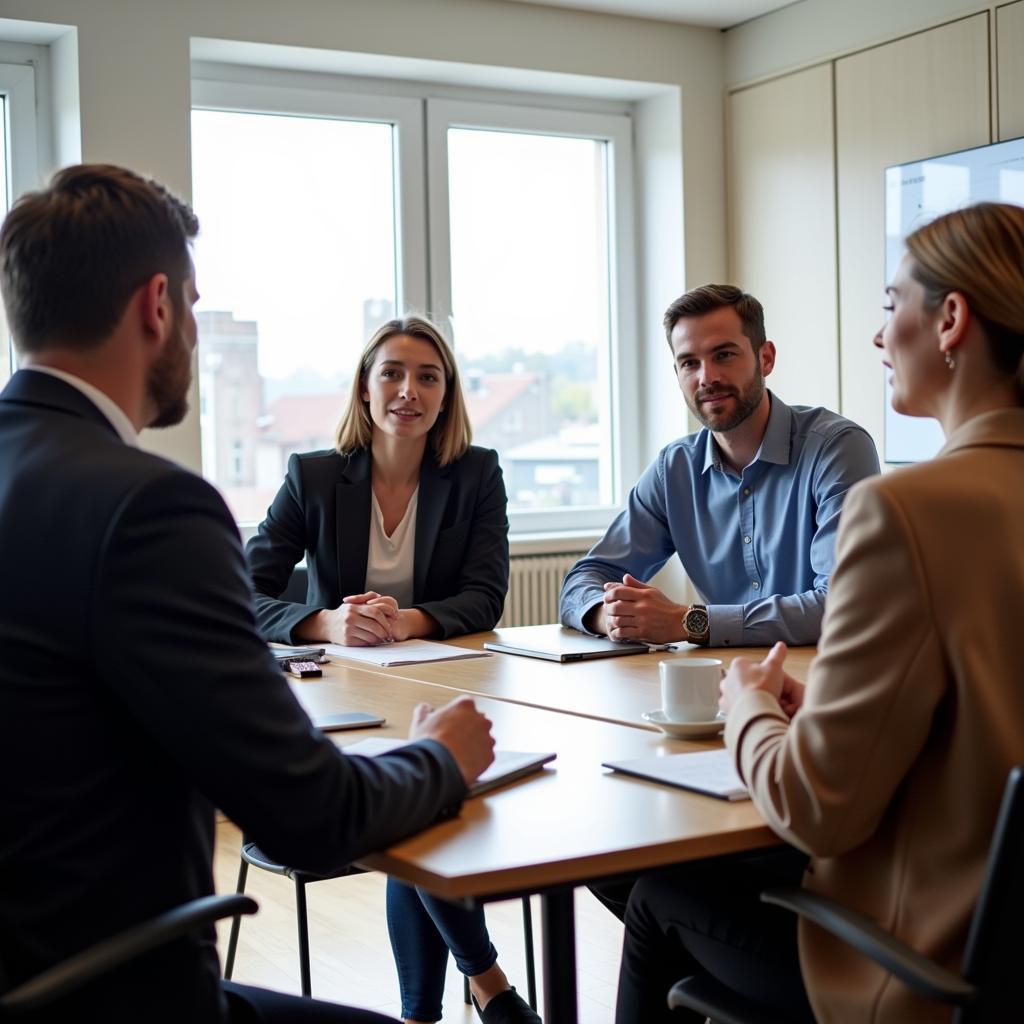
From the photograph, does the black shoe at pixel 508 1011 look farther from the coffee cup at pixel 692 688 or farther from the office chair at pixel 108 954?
the office chair at pixel 108 954

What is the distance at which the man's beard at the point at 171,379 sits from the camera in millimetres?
1387

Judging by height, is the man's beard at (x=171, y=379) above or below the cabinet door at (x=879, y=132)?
below

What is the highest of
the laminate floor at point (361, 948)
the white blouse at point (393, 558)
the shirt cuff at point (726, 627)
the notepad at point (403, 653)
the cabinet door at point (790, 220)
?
the cabinet door at point (790, 220)

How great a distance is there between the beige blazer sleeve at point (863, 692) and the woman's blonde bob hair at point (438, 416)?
1.93 metres

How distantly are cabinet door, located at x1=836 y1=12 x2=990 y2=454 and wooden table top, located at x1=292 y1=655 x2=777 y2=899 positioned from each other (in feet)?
11.2

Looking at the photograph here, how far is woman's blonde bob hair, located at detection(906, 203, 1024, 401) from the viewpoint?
1373mm

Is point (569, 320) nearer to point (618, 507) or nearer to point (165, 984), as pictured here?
point (618, 507)

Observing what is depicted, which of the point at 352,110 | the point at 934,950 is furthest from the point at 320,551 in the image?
the point at 352,110

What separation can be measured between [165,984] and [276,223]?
4062 mm

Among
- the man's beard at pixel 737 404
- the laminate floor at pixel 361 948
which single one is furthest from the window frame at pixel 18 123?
the man's beard at pixel 737 404

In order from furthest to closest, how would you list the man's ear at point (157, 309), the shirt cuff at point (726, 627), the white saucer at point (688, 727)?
the shirt cuff at point (726, 627)
the white saucer at point (688, 727)
the man's ear at point (157, 309)

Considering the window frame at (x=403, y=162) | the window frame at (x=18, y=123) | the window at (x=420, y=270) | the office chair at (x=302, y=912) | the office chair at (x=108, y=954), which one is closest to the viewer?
the office chair at (x=108, y=954)

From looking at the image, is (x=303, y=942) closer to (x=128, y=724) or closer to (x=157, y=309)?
(x=128, y=724)

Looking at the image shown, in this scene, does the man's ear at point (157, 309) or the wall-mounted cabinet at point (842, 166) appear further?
the wall-mounted cabinet at point (842, 166)
